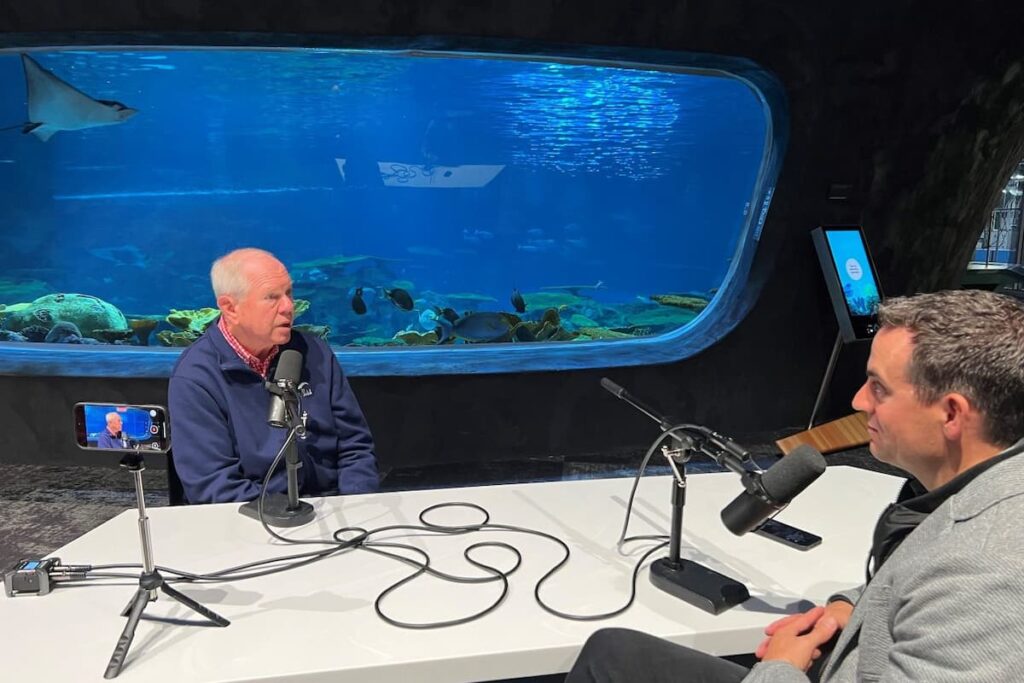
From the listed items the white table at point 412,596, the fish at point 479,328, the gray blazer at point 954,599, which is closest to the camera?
the gray blazer at point 954,599

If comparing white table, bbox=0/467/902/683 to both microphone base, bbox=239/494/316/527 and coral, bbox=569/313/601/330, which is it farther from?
coral, bbox=569/313/601/330

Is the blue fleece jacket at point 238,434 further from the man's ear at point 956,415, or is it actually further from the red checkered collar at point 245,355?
the man's ear at point 956,415

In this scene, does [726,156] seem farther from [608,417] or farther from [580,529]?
[580,529]

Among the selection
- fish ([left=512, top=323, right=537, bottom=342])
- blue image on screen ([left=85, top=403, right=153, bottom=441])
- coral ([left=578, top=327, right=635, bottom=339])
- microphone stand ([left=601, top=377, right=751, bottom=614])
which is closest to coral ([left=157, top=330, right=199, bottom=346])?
fish ([left=512, top=323, right=537, bottom=342])

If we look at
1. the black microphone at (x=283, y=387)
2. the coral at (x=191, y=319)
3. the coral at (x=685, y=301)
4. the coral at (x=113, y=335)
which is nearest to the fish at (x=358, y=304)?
the coral at (x=191, y=319)

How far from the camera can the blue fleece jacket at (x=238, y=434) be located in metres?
1.91

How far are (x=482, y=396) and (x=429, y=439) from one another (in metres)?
0.40

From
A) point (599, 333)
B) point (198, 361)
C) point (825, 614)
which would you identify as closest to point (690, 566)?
point (825, 614)

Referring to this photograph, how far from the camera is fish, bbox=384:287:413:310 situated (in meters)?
5.32

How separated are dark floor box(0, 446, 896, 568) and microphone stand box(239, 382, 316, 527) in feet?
6.08

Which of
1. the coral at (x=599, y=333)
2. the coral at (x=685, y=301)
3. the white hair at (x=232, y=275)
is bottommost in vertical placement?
the coral at (x=599, y=333)

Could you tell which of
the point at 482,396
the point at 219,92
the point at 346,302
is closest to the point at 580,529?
the point at 482,396

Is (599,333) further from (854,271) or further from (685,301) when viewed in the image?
(854,271)

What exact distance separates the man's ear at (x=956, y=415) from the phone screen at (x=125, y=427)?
50.6 inches
